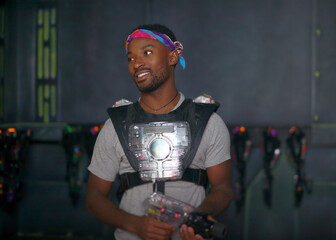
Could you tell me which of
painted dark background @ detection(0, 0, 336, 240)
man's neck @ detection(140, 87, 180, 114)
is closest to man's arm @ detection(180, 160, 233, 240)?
man's neck @ detection(140, 87, 180, 114)

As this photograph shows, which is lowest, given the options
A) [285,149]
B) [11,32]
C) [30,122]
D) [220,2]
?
[285,149]

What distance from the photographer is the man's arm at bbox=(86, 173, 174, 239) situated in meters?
1.08

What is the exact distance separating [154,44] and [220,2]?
196 centimetres

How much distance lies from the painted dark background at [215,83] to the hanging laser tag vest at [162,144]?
1754mm

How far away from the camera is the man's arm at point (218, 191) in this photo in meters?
1.19

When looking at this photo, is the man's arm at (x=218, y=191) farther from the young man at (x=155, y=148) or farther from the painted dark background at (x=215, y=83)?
the painted dark background at (x=215, y=83)

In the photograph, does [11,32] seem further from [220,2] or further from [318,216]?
[318,216]

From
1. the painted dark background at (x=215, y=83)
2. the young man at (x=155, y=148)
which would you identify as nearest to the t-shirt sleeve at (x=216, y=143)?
the young man at (x=155, y=148)

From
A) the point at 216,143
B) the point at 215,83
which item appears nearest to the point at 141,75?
the point at 216,143

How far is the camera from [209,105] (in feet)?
4.45

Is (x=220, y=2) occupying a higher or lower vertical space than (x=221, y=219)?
higher

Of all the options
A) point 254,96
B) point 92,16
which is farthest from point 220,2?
point 92,16

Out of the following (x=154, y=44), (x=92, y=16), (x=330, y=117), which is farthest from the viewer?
(x=92, y=16)

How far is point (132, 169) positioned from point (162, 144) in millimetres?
161
